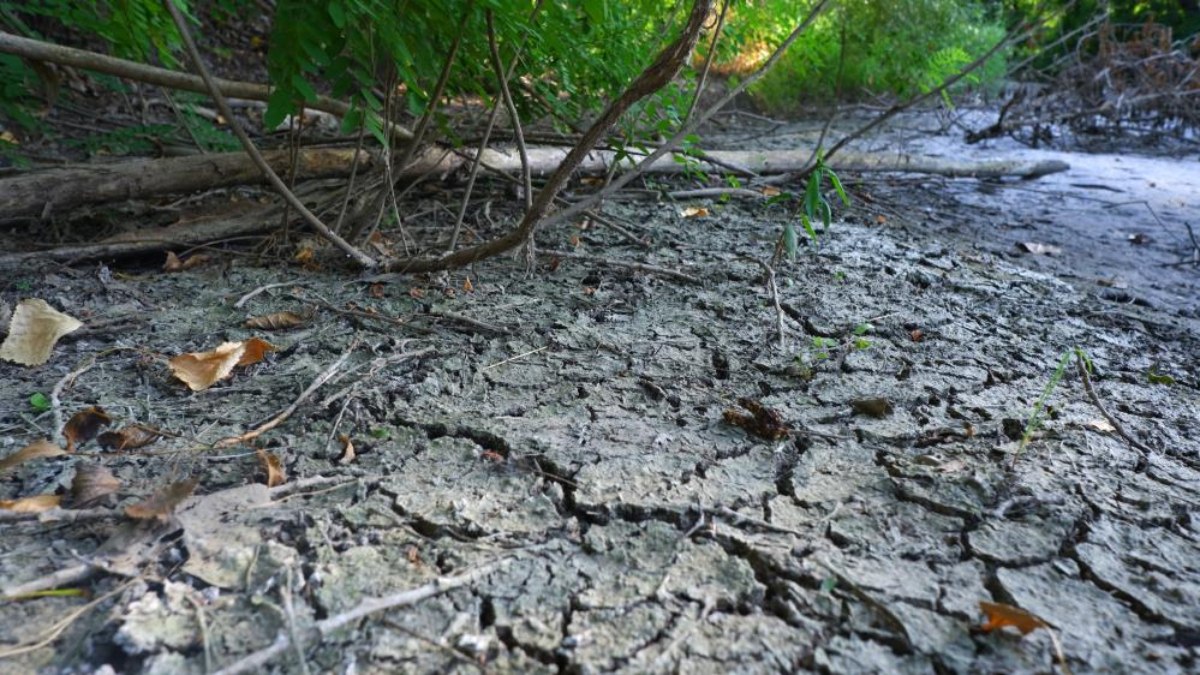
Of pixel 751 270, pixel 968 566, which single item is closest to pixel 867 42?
pixel 751 270

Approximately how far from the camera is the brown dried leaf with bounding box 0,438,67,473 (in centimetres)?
150

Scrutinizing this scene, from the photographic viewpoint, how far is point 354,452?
64.3 inches

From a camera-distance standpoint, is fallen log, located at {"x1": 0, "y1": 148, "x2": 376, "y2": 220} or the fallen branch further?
fallen log, located at {"x1": 0, "y1": 148, "x2": 376, "y2": 220}

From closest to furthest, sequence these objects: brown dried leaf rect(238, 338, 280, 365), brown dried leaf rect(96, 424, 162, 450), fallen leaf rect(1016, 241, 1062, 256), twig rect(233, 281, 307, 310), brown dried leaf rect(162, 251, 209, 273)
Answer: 1. brown dried leaf rect(96, 424, 162, 450)
2. brown dried leaf rect(238, 338, 280, 365)
3. twig rect(233, 281, 307, 310)
4. brown dried leaf rect(162, 251, 209, 273)
5. fallen leaf rect(1016, 241, 1062, 256)

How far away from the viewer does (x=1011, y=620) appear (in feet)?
3.90

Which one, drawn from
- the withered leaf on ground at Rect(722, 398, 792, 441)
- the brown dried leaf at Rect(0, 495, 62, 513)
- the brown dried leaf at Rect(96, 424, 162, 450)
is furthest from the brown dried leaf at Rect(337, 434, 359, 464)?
the withered leaf on ground at Rect(722, 398, 792, 441)

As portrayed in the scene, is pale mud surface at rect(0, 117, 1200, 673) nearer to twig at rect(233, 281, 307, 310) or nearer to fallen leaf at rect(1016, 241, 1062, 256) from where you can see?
twig at rect(233, 281, 307, 310)

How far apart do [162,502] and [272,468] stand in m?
0.21

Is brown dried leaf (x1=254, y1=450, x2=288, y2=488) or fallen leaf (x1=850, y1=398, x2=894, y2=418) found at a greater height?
brown dried leaf (x1=254, y1=450, x2=288, y2=488)

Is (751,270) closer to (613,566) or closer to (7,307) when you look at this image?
(613,566)

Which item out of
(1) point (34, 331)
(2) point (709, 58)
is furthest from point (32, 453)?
(2) point (709, 58)

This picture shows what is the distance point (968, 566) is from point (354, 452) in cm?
125

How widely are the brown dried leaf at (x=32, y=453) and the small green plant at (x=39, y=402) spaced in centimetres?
20

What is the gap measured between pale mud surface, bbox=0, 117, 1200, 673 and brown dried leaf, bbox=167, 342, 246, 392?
0.04 m
